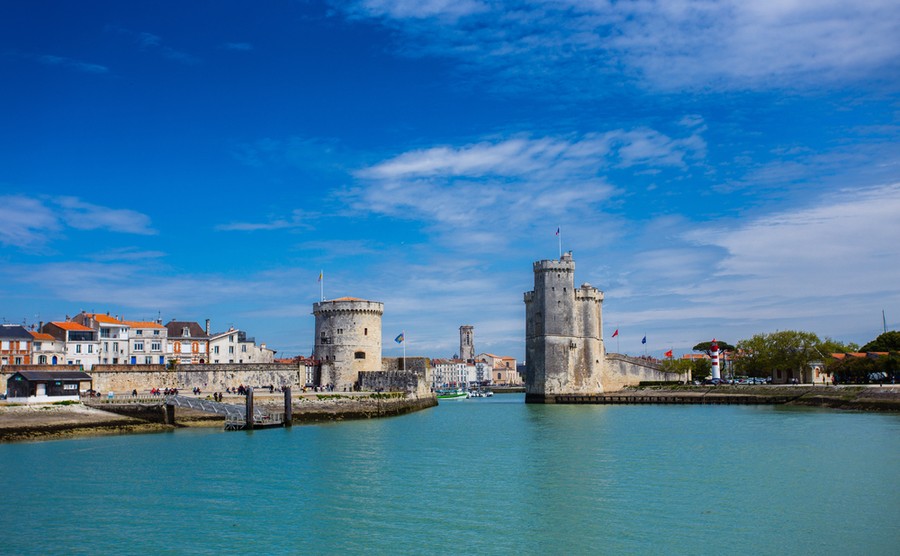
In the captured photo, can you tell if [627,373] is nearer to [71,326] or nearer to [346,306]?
[346,306]

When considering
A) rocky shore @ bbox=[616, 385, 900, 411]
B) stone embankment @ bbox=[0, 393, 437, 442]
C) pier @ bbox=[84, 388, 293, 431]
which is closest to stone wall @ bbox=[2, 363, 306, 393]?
stone embankment @ bbox=[0, 393, 437, 442]

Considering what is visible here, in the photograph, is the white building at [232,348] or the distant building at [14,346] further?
the white building at [232,348]

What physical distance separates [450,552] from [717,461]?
14961 millimetres

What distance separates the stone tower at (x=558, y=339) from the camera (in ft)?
219

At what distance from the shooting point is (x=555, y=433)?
1521 inches

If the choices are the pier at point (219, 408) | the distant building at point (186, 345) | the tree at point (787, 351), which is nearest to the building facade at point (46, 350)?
the distant building at point (186, 345)

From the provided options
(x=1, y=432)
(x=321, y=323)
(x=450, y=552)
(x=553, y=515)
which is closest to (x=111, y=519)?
(x=450, y=552)

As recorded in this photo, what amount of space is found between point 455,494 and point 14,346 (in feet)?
149

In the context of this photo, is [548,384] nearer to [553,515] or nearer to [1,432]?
[1,432]

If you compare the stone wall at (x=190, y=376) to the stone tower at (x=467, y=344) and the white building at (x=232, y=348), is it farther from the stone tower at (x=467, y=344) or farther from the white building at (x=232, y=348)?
the stone tower at (x=467, y=344)

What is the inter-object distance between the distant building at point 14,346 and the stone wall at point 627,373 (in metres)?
47.0

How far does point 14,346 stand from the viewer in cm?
5488

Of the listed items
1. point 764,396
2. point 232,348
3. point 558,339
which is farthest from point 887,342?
point 232,348

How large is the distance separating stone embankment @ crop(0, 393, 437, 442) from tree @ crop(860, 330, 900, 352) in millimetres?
57051
